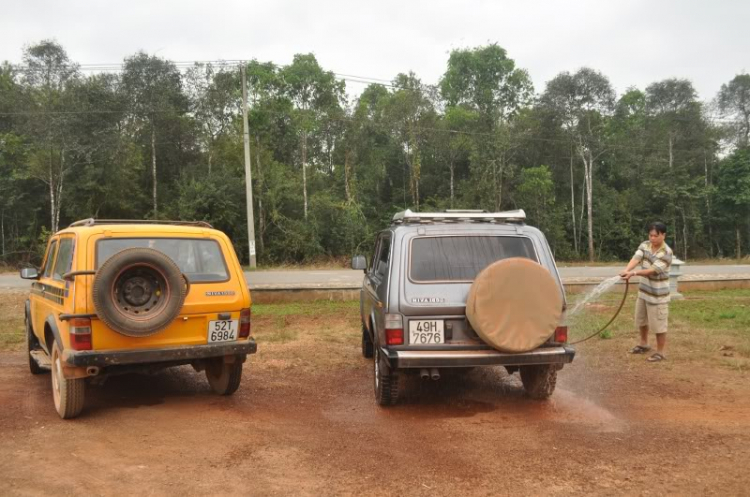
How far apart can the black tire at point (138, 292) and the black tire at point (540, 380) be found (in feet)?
10.9

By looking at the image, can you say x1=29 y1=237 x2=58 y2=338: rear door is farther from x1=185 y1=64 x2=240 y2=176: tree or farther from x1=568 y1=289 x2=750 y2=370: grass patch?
x1=185 y1=64 x2=240 y2=176: tree

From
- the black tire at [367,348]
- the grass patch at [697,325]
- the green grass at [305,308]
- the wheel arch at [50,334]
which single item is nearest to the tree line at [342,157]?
the green grass at [305,308]

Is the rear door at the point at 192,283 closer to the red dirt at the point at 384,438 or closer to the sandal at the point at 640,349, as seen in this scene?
the red dirt at the point at 384,438

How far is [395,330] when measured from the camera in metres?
4.98

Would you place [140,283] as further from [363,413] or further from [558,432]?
[558,432]

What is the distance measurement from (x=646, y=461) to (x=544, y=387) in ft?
5.13

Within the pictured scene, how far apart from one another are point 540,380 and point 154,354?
3501 mm

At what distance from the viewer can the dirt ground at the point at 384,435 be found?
3719 millimetres

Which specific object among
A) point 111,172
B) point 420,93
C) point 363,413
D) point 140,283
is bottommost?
point 363,413

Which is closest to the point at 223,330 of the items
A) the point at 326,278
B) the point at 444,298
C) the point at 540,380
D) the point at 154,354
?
the point at 154,354

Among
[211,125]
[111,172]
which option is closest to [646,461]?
[111,172]

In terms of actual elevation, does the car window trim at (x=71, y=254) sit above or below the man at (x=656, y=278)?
above

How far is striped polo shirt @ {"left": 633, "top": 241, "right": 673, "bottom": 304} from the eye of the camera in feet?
23.8

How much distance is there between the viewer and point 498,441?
4.50m
